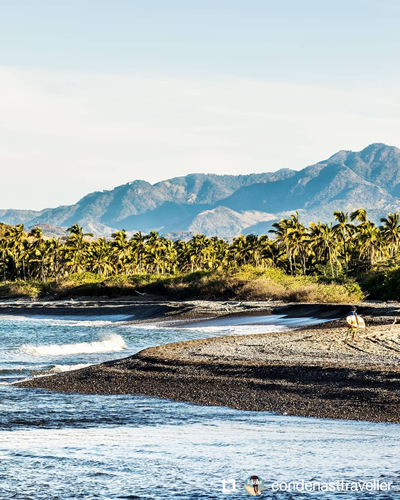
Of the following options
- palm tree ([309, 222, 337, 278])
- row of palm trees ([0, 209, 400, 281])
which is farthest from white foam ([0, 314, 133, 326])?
row of palm trees ([0, 209, 400, 281])

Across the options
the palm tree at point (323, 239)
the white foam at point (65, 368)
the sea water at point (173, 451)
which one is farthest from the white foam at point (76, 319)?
the palm tree at point (323, 239)

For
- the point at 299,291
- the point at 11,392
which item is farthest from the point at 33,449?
the point at 299,291

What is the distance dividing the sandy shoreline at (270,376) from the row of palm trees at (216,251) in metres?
68.6

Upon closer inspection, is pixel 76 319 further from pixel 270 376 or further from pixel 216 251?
pixel 216 251

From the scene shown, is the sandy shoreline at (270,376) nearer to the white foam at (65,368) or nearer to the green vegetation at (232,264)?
the white foam at (65,368)

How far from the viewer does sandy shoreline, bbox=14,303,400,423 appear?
13.9m

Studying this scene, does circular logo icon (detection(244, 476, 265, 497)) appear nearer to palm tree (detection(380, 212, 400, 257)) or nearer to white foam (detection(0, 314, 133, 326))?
white foam (detection(0, 314, 133, 326))

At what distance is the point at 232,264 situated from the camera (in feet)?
417

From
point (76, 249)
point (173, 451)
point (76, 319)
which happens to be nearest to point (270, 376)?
point (173, 451)

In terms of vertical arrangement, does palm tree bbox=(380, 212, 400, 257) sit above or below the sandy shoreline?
above

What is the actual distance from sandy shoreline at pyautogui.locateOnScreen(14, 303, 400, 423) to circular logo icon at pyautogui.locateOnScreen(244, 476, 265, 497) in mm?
4930

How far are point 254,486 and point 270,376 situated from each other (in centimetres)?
962

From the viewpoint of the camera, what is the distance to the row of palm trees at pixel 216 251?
97.9 meters

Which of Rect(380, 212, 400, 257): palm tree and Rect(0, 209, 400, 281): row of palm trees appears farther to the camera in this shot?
Rect(380, 212, 400, 257): palm tree
